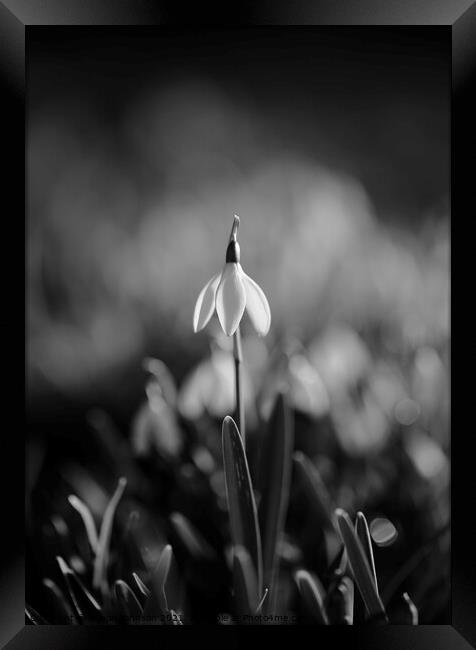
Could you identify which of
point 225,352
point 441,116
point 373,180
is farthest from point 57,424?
point 441,116

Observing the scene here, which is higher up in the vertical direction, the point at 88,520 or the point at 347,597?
the point at 88,520

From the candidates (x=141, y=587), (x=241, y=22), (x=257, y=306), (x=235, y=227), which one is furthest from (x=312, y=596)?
(x=241, y=22)

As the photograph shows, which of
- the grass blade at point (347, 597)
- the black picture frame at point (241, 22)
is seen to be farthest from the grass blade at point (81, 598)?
the grass blade at point (347, 597)

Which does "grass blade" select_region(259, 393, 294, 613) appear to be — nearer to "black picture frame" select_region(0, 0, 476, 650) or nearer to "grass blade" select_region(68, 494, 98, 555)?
"black picture frame" select_region(0, 0, 476, 650)

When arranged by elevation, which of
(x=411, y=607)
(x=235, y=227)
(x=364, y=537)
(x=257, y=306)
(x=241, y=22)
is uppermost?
(x=241, y=22)

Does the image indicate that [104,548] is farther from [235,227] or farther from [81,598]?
[235,227]

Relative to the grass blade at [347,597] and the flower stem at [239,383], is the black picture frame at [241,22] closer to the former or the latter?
the grass blade at [347,597]
